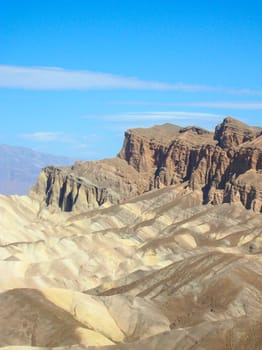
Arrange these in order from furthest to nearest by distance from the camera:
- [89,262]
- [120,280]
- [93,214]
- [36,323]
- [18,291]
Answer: [93,214] → [89,262] → [120,280] → [18,291] → [36,323]

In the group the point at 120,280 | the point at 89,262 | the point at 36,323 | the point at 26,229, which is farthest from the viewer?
the point at 26,229

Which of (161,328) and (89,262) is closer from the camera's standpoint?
(161,328)

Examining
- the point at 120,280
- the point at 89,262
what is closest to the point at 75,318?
the point at 120,280

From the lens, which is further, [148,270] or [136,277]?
[148,270]

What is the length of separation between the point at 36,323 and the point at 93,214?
4480 inches

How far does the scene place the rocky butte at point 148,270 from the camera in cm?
7650

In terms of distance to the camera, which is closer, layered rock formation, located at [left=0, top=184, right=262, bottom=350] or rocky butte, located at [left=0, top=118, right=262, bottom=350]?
layered rock formation, located at [left=0, top=184, right=262, bottom=350]

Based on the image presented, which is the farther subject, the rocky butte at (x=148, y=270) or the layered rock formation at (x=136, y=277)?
the rocky butte at (x=148, y=270)

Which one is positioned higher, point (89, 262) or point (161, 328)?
point (161, 328)

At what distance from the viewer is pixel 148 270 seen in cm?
12850

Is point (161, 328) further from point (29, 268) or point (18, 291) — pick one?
point (29, 268)

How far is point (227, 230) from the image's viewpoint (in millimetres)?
161125

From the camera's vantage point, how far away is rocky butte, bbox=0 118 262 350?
251 ft

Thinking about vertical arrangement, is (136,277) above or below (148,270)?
above
